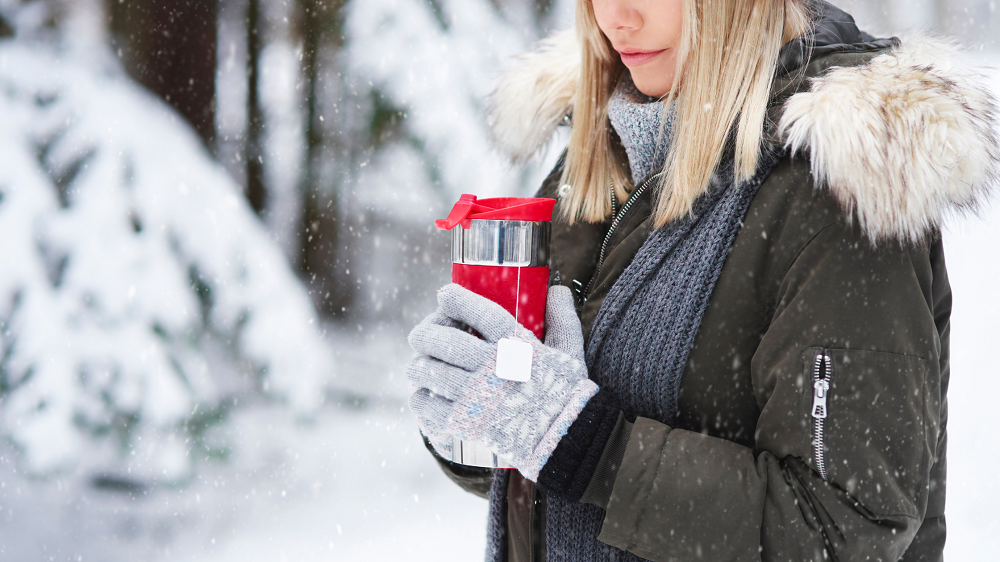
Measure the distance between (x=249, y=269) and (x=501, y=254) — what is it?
9.90ft

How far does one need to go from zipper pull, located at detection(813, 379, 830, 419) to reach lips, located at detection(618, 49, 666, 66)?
2.07ft

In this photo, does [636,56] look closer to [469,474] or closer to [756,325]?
[756,325]

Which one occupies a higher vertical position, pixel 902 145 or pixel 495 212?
pixel 902 145

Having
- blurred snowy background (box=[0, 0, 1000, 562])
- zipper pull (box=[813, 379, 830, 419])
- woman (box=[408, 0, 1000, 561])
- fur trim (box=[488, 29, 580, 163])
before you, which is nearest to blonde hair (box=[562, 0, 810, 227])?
woman (box=[408, 0, 1000, 561])

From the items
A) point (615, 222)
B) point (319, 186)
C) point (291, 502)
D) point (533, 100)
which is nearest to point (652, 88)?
point (615, 222)

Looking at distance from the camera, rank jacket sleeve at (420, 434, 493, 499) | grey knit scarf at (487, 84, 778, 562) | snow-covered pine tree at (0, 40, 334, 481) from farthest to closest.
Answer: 1. snow-covered pine tree at (0, 40, 334, 481)
2. jacket sleeve at (420, 434, 493, 499)
3. grey knit scarf at (487, 84, 778, 562)

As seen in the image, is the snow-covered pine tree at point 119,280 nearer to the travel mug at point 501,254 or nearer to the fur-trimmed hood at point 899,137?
the travel mug at point 501,254

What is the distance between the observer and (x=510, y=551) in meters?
1.35

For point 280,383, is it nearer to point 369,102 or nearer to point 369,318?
point 369,318

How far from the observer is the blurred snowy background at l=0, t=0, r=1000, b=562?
3229 mm

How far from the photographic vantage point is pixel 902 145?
903mm

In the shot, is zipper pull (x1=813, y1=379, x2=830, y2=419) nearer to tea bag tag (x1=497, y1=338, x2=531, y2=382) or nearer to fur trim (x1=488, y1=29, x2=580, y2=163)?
tea bag tag (x1=497, y1=338, x2=531, y2=382)

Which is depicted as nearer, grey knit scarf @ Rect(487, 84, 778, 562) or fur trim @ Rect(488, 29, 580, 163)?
grey knit scarf @ Rect(487, 84, 778, 562)

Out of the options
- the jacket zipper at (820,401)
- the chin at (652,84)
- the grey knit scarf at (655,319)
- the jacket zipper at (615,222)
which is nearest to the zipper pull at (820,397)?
the jacket zipper at (820,401)
